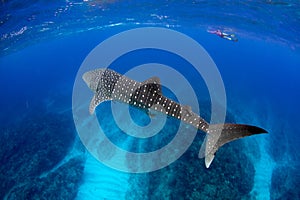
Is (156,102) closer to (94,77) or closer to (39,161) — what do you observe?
(94,77)

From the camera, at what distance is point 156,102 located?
628 cm

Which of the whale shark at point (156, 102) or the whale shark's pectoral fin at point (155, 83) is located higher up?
the whale shark's pectoral fin at point (155, 83)

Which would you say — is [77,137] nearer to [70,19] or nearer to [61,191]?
[61,191]

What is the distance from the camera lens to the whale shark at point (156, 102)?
540 cm

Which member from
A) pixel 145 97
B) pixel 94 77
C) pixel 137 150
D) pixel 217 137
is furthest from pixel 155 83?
pixel 137 150

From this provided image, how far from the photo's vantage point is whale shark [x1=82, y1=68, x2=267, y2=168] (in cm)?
540

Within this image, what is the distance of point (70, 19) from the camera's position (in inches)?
1022

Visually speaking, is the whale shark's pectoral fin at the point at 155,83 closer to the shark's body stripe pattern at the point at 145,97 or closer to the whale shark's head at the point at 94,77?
the shark's body stripe pattern at the point at 145,97

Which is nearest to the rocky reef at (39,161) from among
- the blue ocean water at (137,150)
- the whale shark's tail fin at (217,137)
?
the blue ocean water at (137,150)

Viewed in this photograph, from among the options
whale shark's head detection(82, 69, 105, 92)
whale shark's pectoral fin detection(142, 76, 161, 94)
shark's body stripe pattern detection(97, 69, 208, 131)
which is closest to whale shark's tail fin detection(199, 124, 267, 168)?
shark's body stripe pattern detection(97, 69, 208, 131)

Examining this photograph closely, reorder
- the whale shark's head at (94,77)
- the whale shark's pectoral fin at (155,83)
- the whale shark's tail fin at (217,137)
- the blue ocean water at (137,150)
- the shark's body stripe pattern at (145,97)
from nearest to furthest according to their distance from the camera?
the whale shark's tail fin at (217,137) → the shark's body stripe pattern at (145,97) → the whale shark's pectoral fin at (155,83) → the whale shark's head at (94,77) → the blue ocean water at (137,150)

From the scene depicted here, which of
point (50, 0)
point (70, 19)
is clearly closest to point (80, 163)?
point (50, 0)

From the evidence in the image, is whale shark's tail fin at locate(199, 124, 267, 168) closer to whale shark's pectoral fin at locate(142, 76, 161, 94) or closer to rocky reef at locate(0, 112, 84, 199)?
whale shark's pectoral fin at locate(142, 76, 161, 94)

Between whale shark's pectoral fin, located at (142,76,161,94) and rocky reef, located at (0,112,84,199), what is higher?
whale shark's pectoral fin, located at (142,76,161,94)
